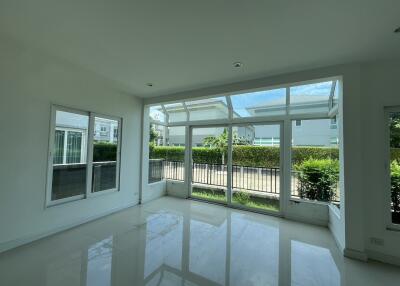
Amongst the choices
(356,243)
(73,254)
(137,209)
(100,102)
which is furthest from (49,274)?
(356,243)

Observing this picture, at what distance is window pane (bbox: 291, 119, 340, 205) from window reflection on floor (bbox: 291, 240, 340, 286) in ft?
4.08

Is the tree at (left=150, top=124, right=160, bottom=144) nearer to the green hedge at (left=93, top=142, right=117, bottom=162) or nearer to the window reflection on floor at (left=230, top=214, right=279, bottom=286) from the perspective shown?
the green hedge at (left=93, top=142, right=117, bottom=162)

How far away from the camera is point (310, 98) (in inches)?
151

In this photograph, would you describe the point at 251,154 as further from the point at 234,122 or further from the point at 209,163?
the point at 209,163

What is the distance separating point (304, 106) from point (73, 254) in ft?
15.0

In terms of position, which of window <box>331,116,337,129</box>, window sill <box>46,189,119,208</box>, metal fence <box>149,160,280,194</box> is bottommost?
window sill <box>46,189,119,208</box>

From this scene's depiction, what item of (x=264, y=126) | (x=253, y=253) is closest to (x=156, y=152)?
(x=264, y=126)

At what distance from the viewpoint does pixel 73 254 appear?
8.18 feet

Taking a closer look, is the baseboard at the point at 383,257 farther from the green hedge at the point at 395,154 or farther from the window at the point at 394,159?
the green hedge at the point at 395,154

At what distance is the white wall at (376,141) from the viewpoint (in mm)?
2592

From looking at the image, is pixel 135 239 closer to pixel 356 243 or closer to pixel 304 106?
pixel 356 243

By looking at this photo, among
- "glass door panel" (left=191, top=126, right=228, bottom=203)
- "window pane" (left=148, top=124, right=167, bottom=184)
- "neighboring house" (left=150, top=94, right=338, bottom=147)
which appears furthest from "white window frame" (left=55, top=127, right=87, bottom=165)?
"glass door panel" (left=191, top=126, right=228, bottom=203)

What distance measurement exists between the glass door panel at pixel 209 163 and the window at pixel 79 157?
203 centimetres

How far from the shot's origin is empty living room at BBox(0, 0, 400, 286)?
2.05 meters
